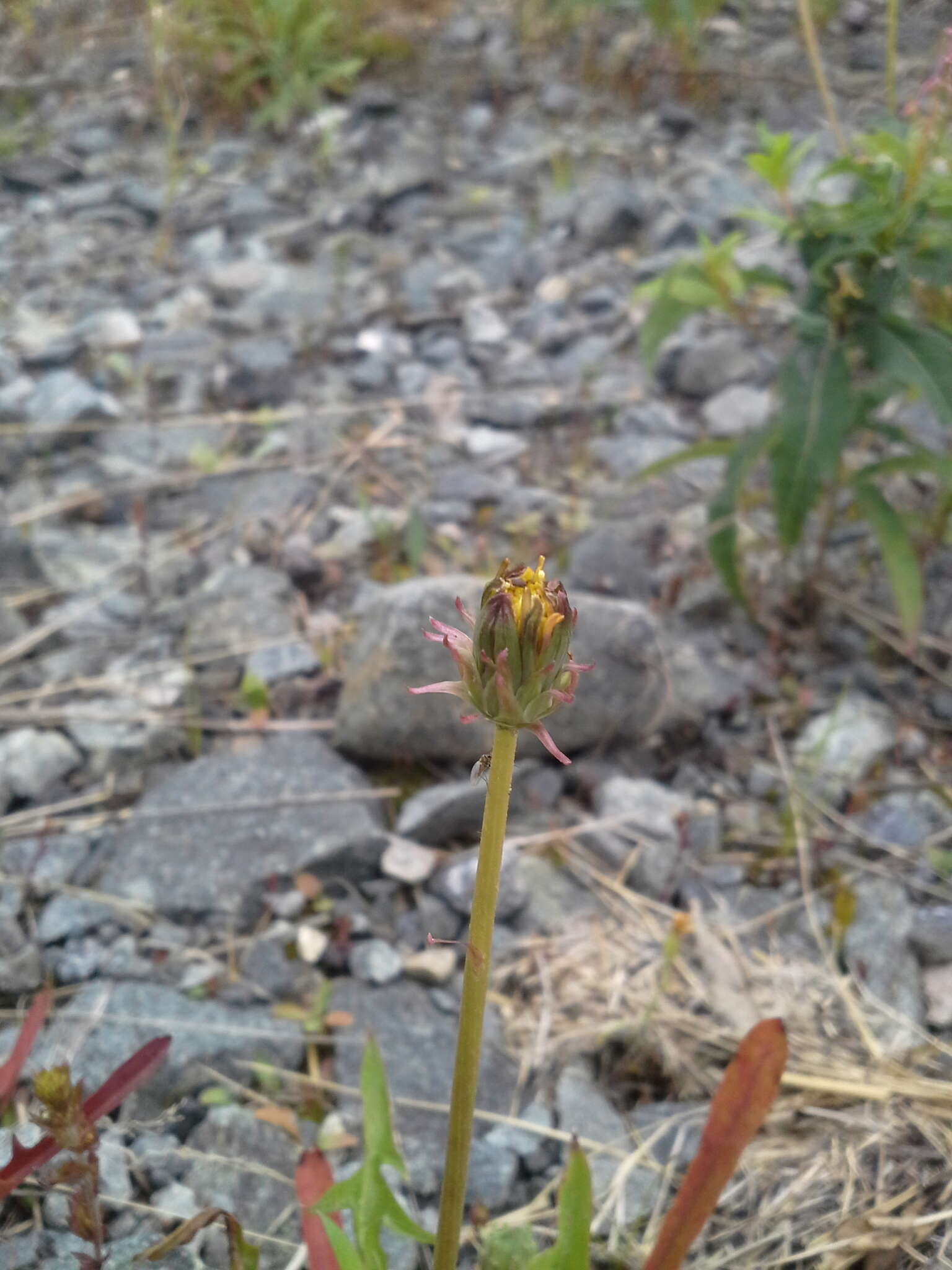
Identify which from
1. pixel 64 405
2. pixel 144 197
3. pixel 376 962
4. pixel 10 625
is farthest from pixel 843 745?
pixel 144 197

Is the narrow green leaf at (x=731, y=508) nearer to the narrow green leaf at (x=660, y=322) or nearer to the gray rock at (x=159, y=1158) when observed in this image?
the narrow green leaf at (x=660, y=322)

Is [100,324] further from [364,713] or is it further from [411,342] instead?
[364,713]

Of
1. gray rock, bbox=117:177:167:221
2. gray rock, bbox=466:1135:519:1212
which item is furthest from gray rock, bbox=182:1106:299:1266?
gray rock, bbox=117:177:167:221

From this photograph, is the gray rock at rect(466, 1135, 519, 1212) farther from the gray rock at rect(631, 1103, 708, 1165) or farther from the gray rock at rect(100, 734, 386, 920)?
the gray rock at rect(100, 734, 386, 920)

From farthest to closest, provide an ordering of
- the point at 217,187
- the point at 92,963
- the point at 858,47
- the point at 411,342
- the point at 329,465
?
the point at 858,47 < the point at 217,187 < the point at 411,342 < the point at 329,465 < the point at 92,963

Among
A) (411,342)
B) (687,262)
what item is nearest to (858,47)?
(411,342)

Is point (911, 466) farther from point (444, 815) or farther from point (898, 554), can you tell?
point (444, 815)
